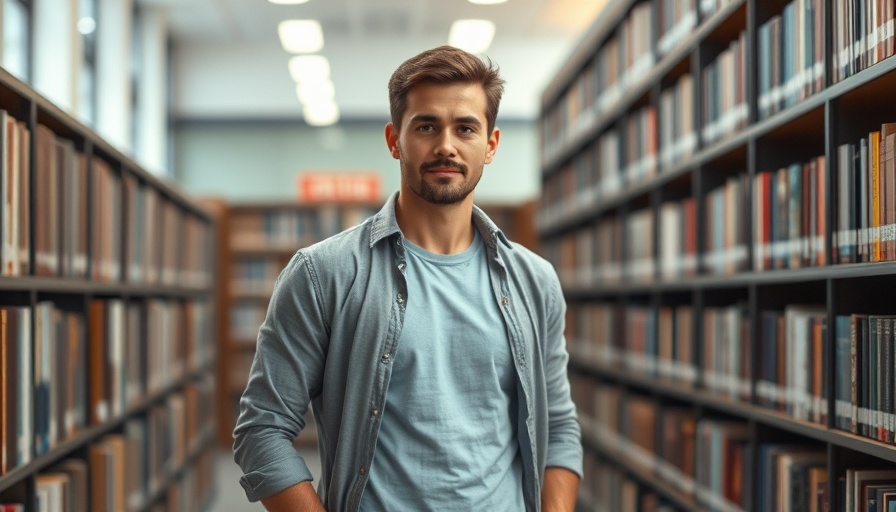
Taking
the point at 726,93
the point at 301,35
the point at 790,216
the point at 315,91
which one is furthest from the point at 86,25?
the point at 790,216

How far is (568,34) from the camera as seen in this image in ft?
31.3

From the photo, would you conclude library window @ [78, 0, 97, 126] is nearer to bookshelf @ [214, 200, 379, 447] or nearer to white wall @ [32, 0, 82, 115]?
white wall @ [32, 0, 82, 115]

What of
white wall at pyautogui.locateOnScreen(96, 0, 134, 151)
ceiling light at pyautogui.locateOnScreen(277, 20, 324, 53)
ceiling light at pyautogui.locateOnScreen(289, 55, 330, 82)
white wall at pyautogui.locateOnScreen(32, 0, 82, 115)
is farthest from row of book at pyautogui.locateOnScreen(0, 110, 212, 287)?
ceiling light at pyautogui.locateOnScreen(289, 55, 330, 82)

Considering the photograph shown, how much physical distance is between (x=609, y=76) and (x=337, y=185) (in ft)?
18.7

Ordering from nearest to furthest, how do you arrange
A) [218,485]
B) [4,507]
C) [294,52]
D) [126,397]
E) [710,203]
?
[4,507]
[710,203]
[126,397]
[218,485]
[294,52]

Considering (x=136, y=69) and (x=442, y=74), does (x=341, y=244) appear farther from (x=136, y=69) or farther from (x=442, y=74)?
(x=136, y=69)

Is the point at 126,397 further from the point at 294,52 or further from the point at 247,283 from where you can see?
the point at 294,52

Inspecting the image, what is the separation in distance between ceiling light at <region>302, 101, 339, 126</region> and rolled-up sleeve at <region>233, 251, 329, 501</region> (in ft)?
27.6

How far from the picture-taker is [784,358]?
260cm

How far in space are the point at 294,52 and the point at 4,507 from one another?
7.29 meters

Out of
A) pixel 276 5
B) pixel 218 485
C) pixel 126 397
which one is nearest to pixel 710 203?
pixel 126 397

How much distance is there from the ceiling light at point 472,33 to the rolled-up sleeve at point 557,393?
6.55 m

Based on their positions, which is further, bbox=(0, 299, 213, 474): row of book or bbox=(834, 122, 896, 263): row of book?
bbox=(0, 299, 213, 474): row of book

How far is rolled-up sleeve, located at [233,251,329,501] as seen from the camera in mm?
1603
